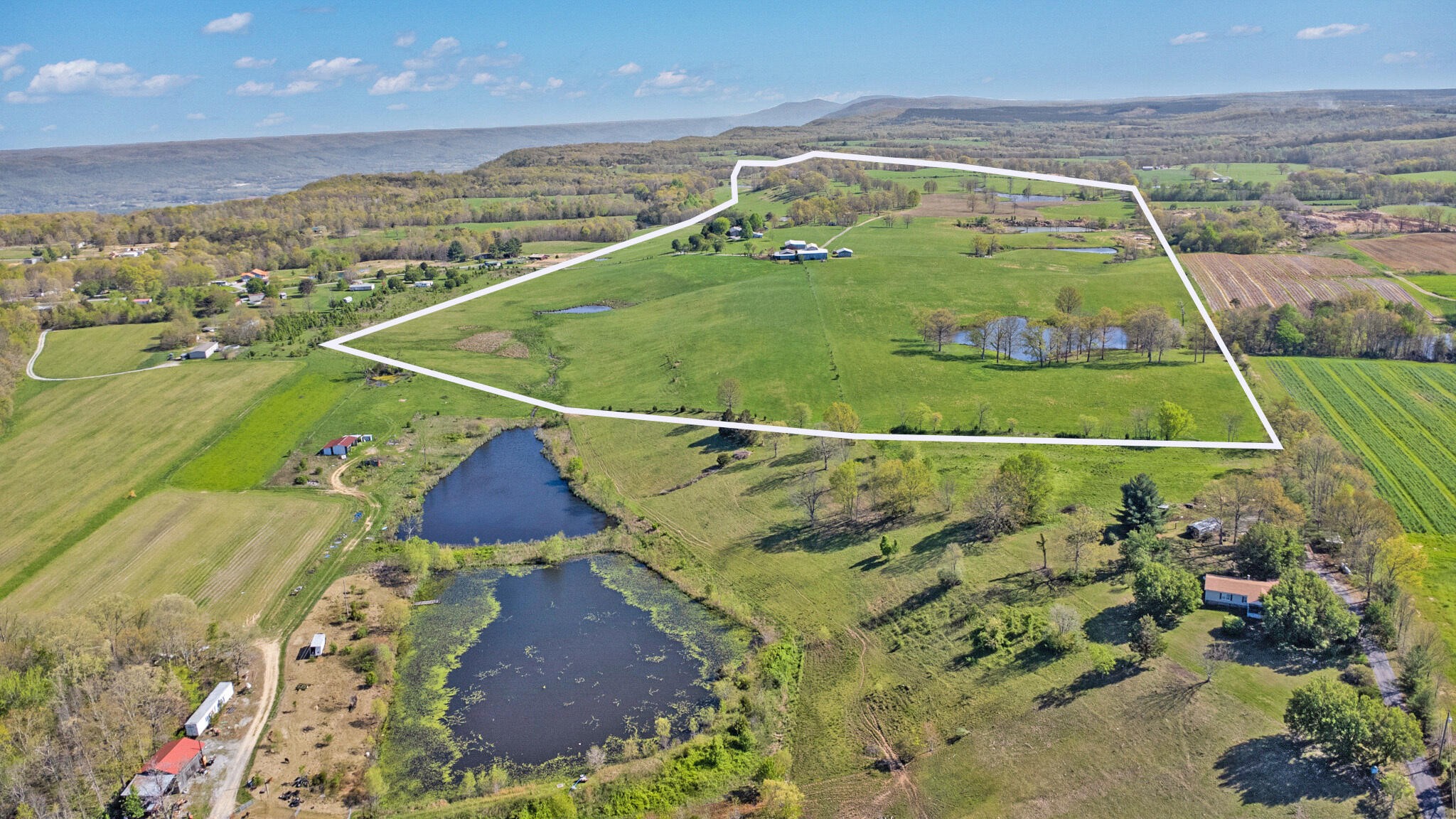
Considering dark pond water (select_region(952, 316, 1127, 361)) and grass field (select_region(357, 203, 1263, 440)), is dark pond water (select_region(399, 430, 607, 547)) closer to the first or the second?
grass field (select_region(357, 203, 1263, 440))

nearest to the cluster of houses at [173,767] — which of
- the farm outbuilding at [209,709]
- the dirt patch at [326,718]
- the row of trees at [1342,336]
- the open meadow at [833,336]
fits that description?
the farm outbuilding at [209,709]

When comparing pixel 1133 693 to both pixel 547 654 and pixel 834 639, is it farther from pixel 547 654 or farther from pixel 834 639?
pixel 547 654

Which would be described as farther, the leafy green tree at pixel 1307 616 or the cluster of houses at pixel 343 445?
the cluster of houses at pixel 343 445

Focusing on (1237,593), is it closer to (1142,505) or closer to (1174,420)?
(1142,505)

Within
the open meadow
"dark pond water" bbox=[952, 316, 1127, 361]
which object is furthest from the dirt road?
"dark pond water" bbox=[952, 316, 1127, 361]

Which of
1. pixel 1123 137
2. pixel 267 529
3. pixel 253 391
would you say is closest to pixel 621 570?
pixel 267 529

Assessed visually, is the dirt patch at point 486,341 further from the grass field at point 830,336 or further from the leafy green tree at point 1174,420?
the leafy green tree at point 1174,420

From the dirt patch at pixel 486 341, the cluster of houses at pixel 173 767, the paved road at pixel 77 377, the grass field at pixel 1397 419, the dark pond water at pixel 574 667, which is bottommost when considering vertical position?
the dark pond water at pixel 574 667
